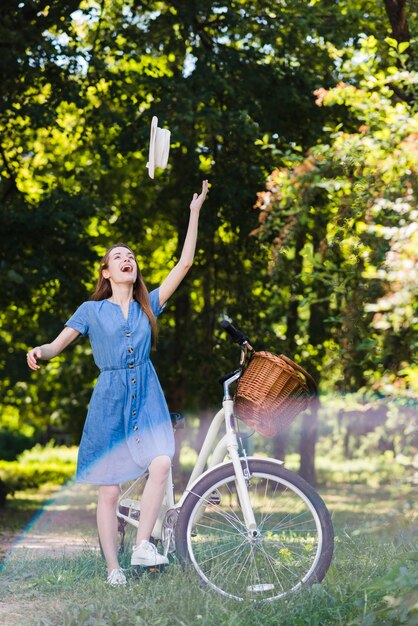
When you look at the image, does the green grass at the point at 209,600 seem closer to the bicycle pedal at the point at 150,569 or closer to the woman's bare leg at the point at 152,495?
the bicycle pedal at the point at 150,569

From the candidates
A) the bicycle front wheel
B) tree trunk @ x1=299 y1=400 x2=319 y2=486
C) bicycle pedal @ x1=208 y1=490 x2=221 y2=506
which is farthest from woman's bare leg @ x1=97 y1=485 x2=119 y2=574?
tree trunk @ x1=299 y1=400 x2=319 y2=486

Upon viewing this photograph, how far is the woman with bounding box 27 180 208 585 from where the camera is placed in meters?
4.81

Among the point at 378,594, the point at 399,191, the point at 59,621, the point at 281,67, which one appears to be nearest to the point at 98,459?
the point at 59,621

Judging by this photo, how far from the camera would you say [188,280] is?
1347 cm

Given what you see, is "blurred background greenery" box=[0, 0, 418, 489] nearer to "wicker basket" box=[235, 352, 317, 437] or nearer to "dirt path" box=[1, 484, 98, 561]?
"dirt path" box=[1, 484, 98, 561]

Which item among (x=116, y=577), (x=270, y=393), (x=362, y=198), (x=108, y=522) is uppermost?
(x=362, y=198)

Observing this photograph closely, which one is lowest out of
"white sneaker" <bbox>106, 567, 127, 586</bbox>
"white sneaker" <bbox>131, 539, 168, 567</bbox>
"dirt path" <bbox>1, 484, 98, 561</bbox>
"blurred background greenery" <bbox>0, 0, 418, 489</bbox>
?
"dirt path" <bbox>1, 484, 98, 561</bbox>

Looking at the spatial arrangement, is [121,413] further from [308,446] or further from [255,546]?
[308,446]

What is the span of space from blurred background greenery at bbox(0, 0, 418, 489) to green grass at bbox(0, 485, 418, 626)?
3216mm

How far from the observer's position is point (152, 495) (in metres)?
4.78

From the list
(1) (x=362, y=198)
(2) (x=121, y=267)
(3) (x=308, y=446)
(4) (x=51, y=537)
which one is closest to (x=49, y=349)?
(2) (x=121, y=267)

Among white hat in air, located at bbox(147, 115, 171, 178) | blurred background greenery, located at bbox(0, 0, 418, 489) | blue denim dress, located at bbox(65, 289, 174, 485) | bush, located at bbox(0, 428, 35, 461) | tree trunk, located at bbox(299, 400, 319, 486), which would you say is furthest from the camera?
bush, located at bbox(0, 428, 35, 461)

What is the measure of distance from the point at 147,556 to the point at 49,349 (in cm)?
108

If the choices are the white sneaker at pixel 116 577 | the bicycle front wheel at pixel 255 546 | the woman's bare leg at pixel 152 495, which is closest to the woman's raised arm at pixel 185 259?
the woman's bare leg at pixel 152 495
